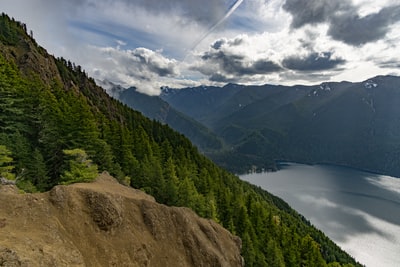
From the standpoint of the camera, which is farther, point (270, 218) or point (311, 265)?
point (270, 218)

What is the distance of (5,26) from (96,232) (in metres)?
115

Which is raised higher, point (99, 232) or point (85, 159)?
point (85, 159)

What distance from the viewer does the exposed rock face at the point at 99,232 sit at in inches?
796

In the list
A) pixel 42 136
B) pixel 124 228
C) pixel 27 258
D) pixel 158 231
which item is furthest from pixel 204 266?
pixel 42 136

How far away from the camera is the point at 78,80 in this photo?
137625mm

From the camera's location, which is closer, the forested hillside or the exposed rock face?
the exposed rock face

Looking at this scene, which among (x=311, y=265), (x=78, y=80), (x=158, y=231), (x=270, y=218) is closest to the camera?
(x=158, y=231)

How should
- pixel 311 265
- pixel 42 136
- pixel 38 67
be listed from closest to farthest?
pixel 42 136 → pixel 311 265 → pixel 38 67

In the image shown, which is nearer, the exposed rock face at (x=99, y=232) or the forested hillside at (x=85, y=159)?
the exposed rock face at (x=99, y=232)

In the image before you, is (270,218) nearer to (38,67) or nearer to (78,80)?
(38,67)

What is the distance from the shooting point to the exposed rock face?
20219 millimetres

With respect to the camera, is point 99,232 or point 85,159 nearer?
point 99,232

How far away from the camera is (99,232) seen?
2791 cm

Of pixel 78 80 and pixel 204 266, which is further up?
pixel 78 80
